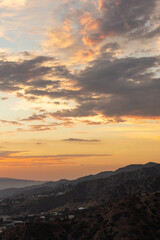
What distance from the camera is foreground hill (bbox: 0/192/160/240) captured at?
352 ft

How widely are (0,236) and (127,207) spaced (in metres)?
57.3

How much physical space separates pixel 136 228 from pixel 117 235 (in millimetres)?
8352

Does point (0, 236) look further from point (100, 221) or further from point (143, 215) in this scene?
point (143, 215)

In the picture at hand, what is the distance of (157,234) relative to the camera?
108 metres

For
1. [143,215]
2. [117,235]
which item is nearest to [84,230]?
[117,235]

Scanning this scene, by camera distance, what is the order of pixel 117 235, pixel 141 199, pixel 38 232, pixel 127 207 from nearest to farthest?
→ pixel 117 235 → pixel 38 232 → pixel 127 207 → pixel 141 199

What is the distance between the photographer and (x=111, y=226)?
369 feet

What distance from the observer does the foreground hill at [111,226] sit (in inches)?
4220

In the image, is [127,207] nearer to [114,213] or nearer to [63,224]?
[114,213]

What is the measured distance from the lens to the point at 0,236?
11962cm

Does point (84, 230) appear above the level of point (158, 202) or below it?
below

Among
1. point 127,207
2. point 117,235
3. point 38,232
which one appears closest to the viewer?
point 117,235

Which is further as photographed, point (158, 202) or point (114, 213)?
point (158, 202)

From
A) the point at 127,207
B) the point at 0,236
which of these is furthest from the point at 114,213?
the point at 0,236
